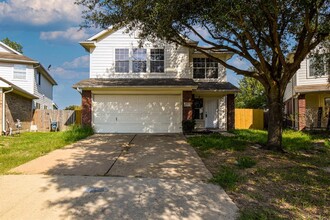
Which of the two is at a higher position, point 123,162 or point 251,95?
point 251,95

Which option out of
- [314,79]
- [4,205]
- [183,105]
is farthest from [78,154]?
[314,79]

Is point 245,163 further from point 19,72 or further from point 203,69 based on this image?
point 19,72

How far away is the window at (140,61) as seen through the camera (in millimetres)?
18594

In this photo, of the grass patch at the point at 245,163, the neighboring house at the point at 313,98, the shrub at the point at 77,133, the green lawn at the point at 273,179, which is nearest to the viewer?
the green lawn at the point at 273,179

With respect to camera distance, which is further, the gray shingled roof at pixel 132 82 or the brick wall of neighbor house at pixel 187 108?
the brick wall of neighbor house at pixel 187 108

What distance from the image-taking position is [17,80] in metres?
23.6

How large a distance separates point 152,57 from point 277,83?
30.2 ft

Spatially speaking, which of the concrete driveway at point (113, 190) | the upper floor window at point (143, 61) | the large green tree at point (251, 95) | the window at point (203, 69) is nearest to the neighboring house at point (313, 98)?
the window at point (203, 69)

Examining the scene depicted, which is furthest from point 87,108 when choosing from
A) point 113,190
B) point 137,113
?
point 113,190

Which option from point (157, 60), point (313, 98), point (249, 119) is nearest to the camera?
point (157, 60)

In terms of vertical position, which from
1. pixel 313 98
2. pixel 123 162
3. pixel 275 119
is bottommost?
pixel 123 162

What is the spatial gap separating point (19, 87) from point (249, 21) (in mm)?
17407

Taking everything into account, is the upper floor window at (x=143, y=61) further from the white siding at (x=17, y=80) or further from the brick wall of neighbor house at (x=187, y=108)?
the white siding at (x=17, y=80)

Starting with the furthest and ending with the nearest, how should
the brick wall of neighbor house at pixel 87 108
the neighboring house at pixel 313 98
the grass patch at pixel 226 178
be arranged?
the neighboring house at pixel 313 98 < the brick wall of neighbor house at pixel 87 108 < the grass patch at pixel 226 178
